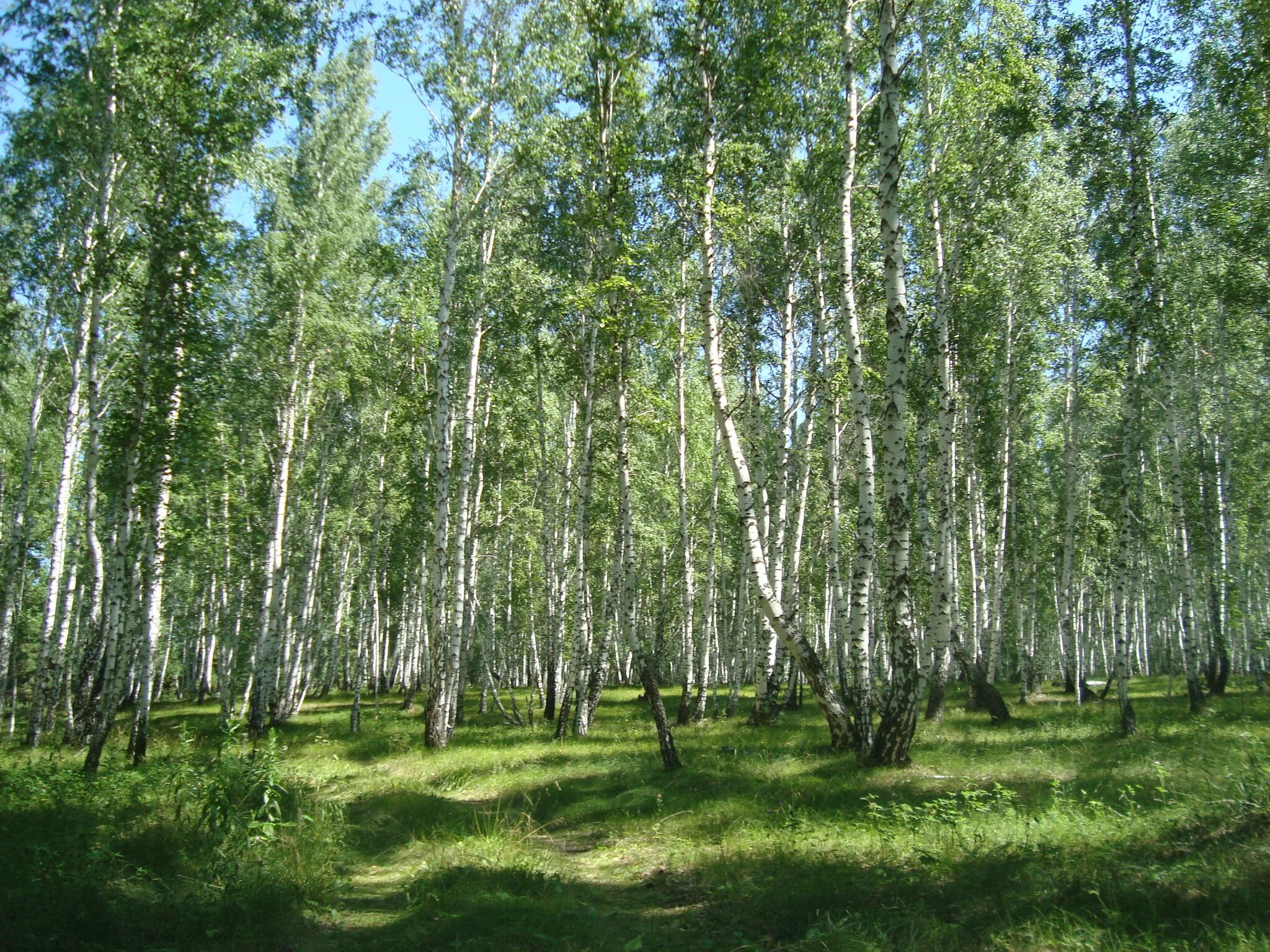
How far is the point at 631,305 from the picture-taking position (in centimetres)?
1324

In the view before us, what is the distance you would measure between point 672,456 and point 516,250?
11731 millimetres

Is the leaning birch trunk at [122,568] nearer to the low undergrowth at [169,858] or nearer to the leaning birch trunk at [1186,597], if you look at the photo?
the low undergrowth at [169,858]

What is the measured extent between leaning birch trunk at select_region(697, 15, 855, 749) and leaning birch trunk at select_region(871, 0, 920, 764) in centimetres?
121

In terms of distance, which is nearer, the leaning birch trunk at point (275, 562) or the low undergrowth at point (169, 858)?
the low undergrowth at point (169, 858)

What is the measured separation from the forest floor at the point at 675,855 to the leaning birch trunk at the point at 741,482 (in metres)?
0.79

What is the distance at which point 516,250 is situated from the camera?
20.6 metres

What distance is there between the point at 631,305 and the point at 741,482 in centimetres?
439

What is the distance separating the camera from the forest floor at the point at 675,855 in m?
5.09

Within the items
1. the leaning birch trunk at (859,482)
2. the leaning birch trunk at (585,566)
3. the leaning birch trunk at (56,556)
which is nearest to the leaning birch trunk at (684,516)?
the leaning birch trunk at (585,566)

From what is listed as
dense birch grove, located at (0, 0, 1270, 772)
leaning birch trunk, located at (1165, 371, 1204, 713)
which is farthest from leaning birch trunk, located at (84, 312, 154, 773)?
leaning birch trunk, located at (1165, 371, 1204, 713)

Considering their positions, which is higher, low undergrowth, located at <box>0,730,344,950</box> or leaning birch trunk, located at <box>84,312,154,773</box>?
leaning birch trunk, located at <box>84,312,154,773</box>

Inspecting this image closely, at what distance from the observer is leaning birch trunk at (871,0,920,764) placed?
9445 mm

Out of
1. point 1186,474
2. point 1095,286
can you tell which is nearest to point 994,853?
point 1095,286

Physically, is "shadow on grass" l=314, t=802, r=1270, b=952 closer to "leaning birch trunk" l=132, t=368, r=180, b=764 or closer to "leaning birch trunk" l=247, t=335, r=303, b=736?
"leaning birch trunk" l=132, t=368, r=180, b=764
